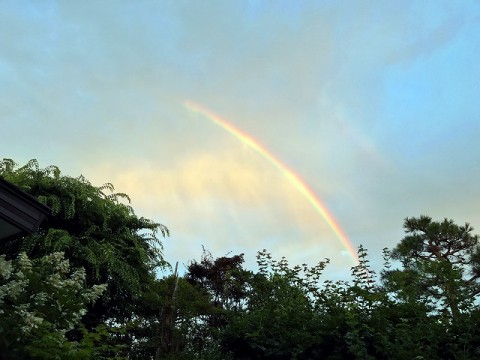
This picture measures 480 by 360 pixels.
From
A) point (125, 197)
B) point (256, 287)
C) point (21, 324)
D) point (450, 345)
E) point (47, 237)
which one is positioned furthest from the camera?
point (125, 197)

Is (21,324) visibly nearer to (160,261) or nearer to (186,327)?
(186,327)

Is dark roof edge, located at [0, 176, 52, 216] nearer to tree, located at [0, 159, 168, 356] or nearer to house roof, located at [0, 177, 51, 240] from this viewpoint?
house roof, located at [0, 177, 51, 240]

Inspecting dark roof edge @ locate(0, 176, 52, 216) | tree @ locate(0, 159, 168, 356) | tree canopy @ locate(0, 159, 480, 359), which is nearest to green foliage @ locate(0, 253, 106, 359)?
tree canopy @ locate(0, 159, 480, 359)

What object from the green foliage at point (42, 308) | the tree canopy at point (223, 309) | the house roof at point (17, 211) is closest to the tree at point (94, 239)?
the tree canopy at point (223, 309)

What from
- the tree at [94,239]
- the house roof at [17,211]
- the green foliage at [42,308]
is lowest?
the green foliage at [42,308]

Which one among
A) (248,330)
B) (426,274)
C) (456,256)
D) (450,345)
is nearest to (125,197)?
(248,330)

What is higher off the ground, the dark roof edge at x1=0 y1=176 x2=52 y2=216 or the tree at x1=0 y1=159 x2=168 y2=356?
the tree at x1=0 y1=159 x2=168 y2=356

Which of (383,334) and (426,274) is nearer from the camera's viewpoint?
(383,334)

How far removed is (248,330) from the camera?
6289mm

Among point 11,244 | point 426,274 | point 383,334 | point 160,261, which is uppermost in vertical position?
point 160,261

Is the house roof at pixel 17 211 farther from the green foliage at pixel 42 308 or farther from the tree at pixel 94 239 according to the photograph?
the tree at pixel 94 239

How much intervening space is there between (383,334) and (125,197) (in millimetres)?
10829

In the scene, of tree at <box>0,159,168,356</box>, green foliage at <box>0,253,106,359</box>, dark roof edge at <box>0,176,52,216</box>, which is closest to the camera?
green foliage at <box>0,253,106,359</box>

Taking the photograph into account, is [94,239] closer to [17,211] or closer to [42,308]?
[17,211]
